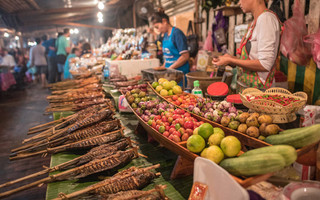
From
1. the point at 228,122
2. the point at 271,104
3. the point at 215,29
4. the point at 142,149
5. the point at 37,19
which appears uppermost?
the point at 37,19

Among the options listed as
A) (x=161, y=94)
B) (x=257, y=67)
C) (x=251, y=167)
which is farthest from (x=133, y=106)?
(x=251, y=167)

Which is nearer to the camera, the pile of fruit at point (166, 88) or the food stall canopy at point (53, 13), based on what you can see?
the pile of fruit at point (166, 88)

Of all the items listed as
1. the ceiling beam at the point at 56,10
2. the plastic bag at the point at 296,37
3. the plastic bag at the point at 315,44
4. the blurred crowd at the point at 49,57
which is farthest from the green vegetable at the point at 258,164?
the ceiling beam at the point at 56,10

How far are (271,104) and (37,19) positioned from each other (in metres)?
17.2

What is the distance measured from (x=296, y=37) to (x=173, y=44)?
2.44 metres

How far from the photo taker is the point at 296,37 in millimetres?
3389

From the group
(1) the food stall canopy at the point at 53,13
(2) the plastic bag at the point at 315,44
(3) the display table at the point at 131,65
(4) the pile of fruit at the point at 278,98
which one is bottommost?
(4) the pile of fruit at the point at 278,98

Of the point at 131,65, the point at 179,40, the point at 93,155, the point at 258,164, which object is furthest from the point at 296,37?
the point at 131,65

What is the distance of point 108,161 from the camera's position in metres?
1.98

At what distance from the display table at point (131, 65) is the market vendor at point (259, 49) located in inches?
124

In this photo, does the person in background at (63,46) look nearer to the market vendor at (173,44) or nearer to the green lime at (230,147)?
the market vendor at (173,44)

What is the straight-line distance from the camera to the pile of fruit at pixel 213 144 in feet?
4.80

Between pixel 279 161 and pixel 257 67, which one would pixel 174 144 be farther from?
pixel 257 67

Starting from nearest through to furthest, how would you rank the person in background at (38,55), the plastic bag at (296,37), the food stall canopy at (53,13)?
1. the plastic bag at (296,37)
2. the person in background at (38,55)
3. the food stall canopy at (53,13)
